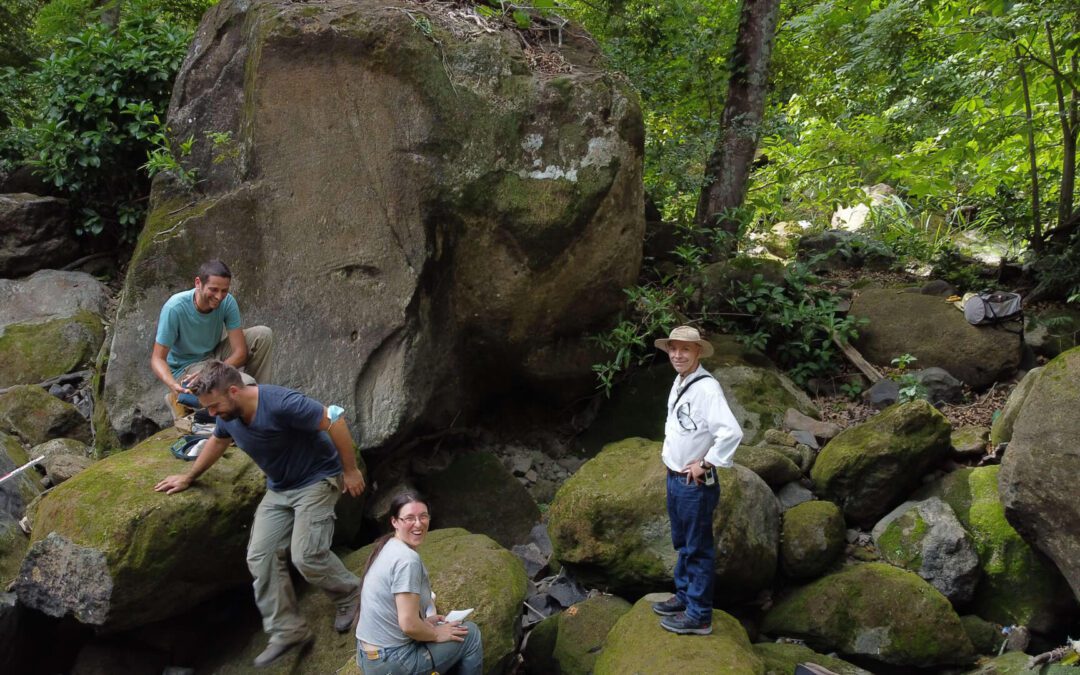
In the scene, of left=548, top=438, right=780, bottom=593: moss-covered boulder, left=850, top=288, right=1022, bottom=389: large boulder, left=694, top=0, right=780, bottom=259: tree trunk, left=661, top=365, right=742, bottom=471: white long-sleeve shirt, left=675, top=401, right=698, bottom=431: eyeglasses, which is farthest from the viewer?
left=694, top=0, right=780, bottom=259: tree trunk

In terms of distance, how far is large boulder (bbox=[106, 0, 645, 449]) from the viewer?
648 cm

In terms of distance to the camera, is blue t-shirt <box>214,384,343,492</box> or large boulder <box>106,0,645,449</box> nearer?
blue t-shirt <box>214,384,343,492</box>

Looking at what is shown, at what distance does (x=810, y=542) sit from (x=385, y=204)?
4.19 meters

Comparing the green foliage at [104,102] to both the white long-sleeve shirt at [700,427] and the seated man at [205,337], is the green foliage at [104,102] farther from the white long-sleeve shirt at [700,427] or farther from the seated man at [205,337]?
the white long-sleeve shirt at [700,427]

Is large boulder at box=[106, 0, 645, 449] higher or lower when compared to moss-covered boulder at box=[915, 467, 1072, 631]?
higher

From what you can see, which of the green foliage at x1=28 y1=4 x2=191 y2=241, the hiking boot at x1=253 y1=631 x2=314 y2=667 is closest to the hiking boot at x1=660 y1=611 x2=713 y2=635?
the hiking boot at x1=253 y1=631 x2=314 y2=667

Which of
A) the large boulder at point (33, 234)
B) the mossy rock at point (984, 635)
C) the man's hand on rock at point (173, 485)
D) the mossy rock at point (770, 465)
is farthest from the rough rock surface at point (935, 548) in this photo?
the large boulder at point (33, 234)

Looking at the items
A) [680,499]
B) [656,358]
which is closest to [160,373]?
[680,499]

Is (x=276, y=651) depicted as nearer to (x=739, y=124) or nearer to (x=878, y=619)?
(x=878, y=619)

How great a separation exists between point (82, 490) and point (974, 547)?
584cm

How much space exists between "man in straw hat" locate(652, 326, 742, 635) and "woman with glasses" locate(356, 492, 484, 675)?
4.54 ft

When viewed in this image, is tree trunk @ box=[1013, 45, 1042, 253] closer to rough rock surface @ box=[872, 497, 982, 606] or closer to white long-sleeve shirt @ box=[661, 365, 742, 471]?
rough rock surface @ box=[872, 497, 982, 606]

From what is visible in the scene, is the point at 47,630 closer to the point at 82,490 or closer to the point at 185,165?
the point at 82,490

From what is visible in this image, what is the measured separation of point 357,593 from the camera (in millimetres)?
5027
